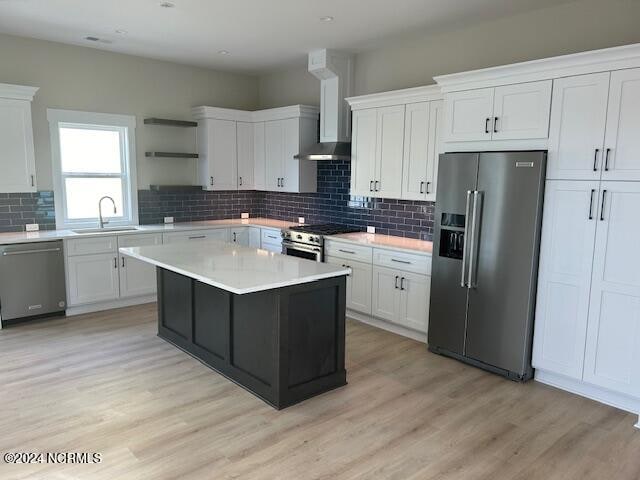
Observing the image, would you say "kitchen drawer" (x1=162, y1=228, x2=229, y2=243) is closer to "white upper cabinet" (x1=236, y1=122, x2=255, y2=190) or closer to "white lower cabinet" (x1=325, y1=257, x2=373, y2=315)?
"white upper cabinet" (x1=236, y1=122, x2=255, y2=190)

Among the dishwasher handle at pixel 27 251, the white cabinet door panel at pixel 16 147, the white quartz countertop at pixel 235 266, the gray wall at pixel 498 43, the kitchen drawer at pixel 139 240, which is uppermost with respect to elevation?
the gray wall at pixel 498 43

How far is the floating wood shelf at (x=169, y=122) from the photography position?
5814 millimetres

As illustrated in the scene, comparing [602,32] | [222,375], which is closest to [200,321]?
[222,375]

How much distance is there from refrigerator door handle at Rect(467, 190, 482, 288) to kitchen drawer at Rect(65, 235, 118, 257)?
3724 mm

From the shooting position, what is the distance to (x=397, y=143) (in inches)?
187

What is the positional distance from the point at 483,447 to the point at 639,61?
99.0 inches

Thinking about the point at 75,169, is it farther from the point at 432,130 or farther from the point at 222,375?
the point at 432,130

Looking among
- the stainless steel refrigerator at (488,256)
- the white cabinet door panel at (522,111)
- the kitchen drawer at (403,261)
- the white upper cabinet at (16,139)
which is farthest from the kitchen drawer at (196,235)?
the white cabinet door panel at (522,111)

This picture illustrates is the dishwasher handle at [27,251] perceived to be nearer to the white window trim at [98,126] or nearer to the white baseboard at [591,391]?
the white window trim at [98,126]

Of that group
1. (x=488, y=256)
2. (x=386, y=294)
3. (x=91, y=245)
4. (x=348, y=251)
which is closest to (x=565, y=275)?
(x=488, y=256)

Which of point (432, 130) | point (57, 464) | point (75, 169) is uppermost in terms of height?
point (432, 130)

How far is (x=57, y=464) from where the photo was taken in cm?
254

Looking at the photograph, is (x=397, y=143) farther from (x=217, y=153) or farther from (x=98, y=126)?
(x=98, y=126)

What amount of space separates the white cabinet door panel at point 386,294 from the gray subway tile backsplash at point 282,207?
665mm
